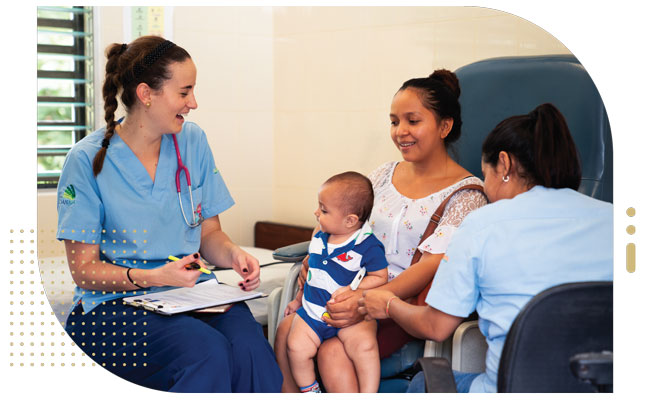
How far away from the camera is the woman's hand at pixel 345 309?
1662 mm

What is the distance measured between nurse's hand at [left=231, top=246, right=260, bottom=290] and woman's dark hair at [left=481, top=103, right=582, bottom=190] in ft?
2.34

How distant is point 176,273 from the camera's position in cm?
157

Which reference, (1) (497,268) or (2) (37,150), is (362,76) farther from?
(2) (37,150)

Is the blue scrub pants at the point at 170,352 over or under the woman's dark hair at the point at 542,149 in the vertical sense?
under

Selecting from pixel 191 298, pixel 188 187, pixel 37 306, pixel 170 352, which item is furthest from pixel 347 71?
pixel 37 306

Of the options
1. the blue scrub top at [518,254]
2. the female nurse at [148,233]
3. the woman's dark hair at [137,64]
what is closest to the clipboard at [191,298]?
the female nurse at [148,233]

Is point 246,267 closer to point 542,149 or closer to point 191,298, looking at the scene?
point 191,298

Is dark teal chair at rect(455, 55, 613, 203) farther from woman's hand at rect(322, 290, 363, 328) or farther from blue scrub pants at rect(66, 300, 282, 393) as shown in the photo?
blue scrub pants at rect(66, 300, 282, 393)

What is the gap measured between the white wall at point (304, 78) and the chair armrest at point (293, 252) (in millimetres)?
76

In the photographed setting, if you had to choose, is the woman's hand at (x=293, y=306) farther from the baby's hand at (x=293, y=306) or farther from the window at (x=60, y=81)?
the window at (x=60, y=81)

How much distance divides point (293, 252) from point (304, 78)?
1.59 feet

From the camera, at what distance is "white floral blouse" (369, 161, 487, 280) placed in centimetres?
167

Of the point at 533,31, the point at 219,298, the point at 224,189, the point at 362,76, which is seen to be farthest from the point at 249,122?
the point at 533,31

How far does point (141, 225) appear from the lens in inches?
64.3
